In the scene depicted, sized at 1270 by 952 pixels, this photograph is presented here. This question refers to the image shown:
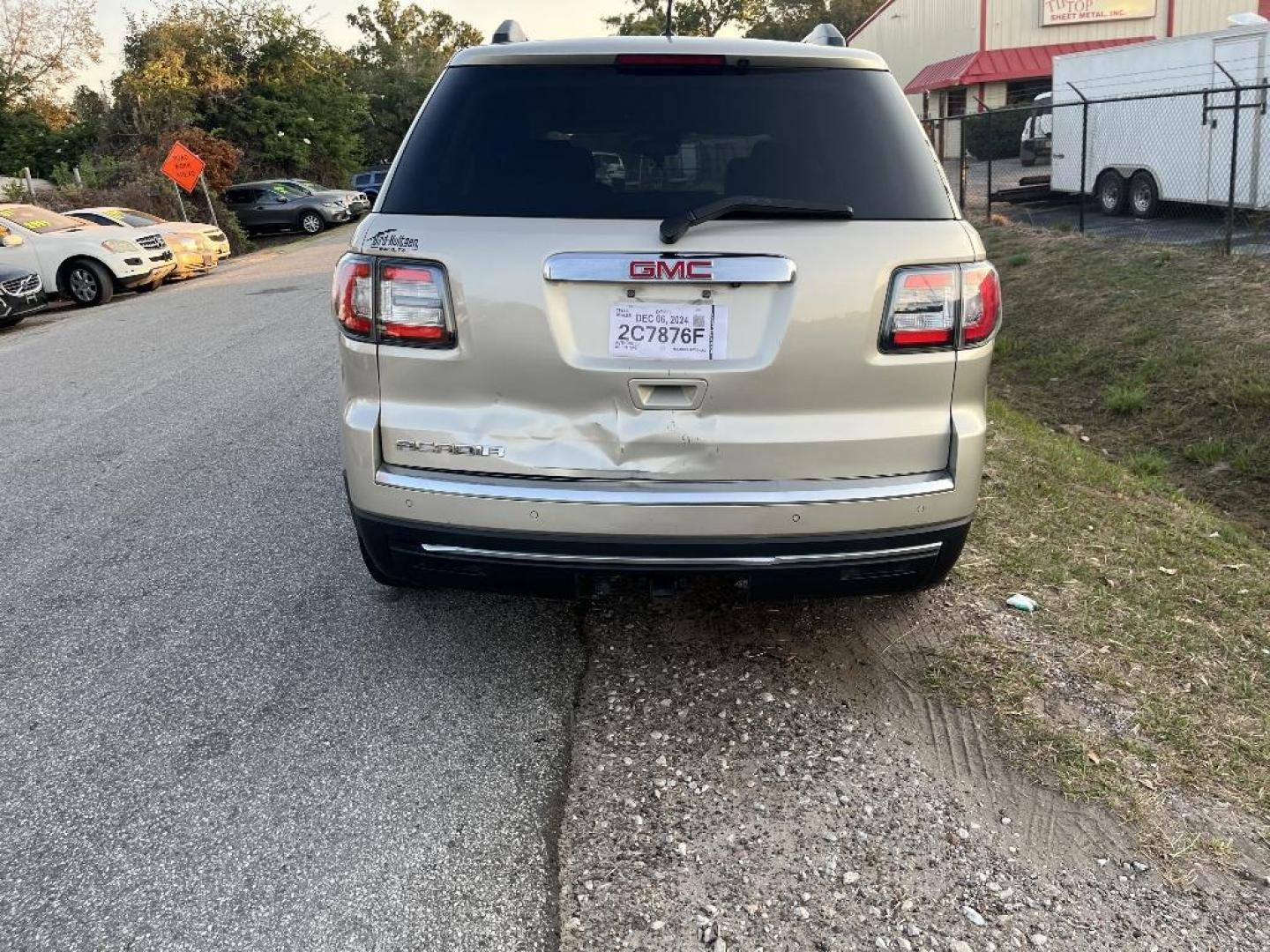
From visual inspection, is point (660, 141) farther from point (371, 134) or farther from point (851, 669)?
point (371, 134)

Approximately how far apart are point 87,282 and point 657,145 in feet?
51.0

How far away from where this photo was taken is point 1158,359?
296 inches

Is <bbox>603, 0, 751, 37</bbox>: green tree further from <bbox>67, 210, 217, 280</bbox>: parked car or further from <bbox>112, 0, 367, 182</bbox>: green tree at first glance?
<bbox>67, 210, 217, 280</bbox>: parked car

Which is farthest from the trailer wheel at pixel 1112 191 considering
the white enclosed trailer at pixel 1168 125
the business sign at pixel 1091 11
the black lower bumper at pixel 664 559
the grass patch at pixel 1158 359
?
the business sign at pixel 1091 11

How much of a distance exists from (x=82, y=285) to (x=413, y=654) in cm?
1517

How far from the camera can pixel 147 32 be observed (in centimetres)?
3534

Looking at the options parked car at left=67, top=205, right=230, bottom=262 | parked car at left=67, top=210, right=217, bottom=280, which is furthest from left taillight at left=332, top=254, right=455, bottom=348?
parked car at left=67, top=205, right=230, bottom=262

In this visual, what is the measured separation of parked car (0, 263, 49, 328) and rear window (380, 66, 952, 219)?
1262 cm

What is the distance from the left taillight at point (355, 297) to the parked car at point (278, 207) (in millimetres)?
28647

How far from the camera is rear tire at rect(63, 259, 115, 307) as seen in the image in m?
15.9

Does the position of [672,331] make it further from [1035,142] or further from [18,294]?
[1035,142]

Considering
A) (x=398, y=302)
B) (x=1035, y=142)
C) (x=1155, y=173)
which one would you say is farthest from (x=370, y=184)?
(x=1035, y=142)

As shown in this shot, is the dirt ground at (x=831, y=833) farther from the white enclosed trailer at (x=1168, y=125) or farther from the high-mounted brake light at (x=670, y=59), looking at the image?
the white enclosed trailer at (x=1168, y=125)

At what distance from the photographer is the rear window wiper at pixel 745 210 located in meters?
2.74
